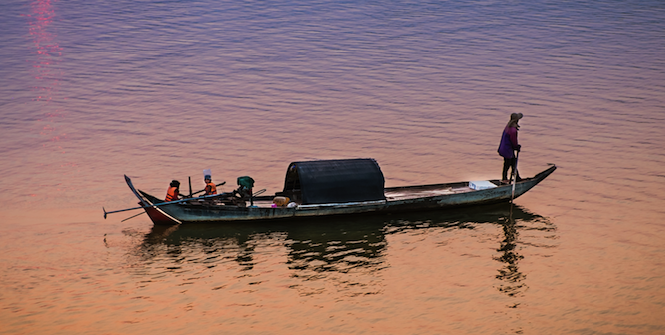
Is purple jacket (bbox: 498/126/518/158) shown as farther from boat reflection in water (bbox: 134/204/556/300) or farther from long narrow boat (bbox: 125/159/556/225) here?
boat reflection in water (bbox: 134/204/556/300)

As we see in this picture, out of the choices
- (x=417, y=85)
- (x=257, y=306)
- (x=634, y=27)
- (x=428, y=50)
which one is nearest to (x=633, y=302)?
(x=257, y=306)

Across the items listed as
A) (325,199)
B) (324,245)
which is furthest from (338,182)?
(324,245)

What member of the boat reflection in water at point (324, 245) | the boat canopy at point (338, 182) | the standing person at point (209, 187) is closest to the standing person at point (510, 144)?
the boat reflection in water at point (324, 245)

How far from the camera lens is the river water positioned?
575 inches

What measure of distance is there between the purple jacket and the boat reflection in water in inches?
61.2

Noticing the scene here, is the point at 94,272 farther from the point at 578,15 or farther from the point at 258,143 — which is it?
the point at 578,15

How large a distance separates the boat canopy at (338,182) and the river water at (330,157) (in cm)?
73

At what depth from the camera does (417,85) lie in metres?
34.5

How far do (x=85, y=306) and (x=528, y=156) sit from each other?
16.6 m

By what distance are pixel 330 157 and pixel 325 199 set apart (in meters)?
6.25

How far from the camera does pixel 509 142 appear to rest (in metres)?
20.1

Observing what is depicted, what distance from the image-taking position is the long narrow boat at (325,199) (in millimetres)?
18328

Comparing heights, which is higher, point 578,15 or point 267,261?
point 578,15

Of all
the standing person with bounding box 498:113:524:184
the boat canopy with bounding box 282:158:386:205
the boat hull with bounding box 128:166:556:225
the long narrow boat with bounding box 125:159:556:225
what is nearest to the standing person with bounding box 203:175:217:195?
the long narrow boat with bounding box 125:159:556:225
